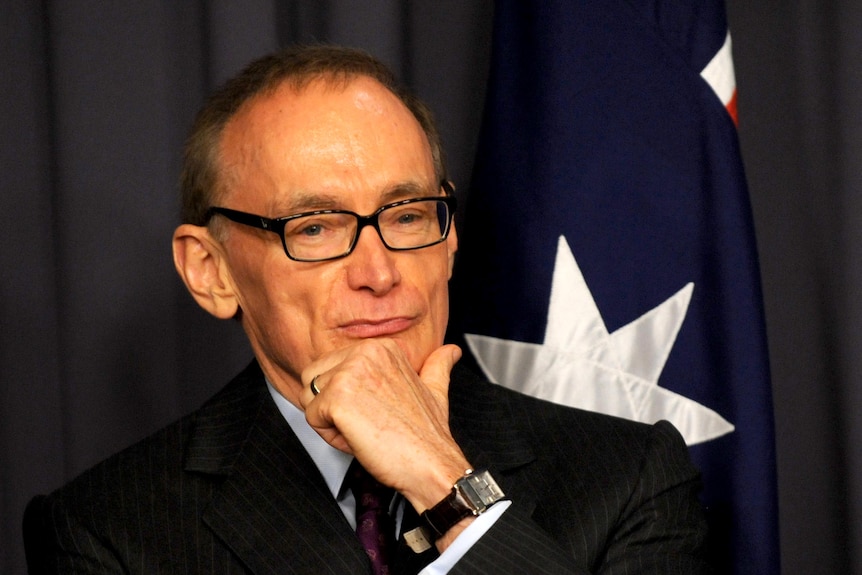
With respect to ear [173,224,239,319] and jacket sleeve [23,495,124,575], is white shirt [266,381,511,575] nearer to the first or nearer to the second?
→ ear [173,224,239,319]

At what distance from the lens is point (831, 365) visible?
9.74 ft

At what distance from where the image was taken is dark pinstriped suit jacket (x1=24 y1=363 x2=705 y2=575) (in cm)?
197

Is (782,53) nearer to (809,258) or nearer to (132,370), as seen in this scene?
(809,258)

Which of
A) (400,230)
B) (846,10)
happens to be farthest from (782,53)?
(400,230)

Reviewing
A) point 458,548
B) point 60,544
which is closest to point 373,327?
point 458,548

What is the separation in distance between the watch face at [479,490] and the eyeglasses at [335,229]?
1.58 ft

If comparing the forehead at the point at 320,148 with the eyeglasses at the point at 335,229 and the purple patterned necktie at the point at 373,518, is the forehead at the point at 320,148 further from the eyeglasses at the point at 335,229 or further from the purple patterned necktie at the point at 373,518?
the purple patterned necktie at the point at 373,518

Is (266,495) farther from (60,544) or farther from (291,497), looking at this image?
(60,544)

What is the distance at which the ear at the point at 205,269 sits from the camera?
221cm

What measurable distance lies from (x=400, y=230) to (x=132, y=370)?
3.96ft

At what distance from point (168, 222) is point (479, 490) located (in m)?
1.49

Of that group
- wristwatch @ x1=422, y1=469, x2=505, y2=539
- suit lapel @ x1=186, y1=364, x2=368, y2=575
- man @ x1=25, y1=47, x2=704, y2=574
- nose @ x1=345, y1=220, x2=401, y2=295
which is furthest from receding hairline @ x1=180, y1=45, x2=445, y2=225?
wristwatch @ x1=422, y1=469, x2=505, y2=539

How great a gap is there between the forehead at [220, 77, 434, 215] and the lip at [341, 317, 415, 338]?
9.2 inches

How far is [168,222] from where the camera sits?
2.94 m
